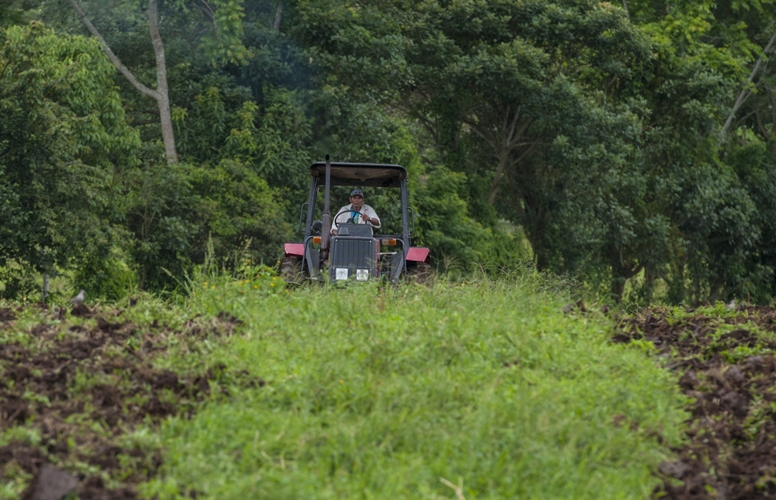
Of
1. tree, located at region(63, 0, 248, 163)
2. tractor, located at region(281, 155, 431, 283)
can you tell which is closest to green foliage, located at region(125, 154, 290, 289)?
tree, located at region(63, 0, 248, 163)

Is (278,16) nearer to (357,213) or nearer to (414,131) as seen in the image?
(414,131)

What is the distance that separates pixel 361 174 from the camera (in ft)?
44.8

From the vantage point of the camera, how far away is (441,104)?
27.3 meters

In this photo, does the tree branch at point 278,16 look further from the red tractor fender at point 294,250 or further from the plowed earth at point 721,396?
the plowed earth at point 721,396

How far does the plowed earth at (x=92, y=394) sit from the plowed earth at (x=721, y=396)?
2555 millimetres

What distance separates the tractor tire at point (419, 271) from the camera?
12.0 m

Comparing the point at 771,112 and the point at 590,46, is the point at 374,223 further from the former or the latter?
the point at 771,112

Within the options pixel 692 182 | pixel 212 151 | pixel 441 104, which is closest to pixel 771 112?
pixel 692 182

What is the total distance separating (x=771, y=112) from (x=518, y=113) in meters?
8.95

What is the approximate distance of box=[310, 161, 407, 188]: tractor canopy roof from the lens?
517 inches

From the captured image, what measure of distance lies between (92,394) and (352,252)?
19.1 feet

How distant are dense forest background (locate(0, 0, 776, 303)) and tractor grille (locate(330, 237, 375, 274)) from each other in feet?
19.5

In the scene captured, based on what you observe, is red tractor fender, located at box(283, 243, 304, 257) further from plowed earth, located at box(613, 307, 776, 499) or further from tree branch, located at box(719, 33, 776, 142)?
tree branch, located at box(719, 33, 776, 142)

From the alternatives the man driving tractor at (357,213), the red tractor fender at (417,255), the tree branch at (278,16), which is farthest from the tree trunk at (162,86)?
the red tractor fender at (417,255)
